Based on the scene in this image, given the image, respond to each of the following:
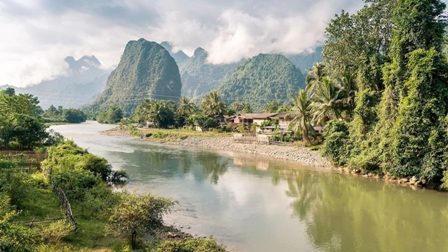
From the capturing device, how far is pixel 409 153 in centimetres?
1916

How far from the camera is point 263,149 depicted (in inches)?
1512

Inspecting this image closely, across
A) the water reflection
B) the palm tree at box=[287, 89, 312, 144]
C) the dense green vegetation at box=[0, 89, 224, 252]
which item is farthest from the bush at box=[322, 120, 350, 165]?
the dense green vegetation at box=[0, 89, 224, 252]

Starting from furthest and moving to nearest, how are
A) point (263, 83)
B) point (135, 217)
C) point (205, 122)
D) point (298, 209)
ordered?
1. point (263, 83)
2. point (205, 122)
3. point (298, 209)
4. point (135, 217)

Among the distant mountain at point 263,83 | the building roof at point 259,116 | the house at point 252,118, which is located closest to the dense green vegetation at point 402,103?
the building roof at point 259,116

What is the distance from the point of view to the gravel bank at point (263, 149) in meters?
30.3

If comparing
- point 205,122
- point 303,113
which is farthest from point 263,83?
point 303,113

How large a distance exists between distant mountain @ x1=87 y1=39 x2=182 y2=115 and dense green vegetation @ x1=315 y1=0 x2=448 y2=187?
148272mm

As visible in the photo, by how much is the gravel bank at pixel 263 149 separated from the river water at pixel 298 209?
128 inches

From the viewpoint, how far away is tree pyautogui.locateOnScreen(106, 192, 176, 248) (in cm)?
903

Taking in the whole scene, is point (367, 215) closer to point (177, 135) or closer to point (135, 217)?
point (135, 217)

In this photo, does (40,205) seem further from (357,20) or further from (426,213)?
(357,20)

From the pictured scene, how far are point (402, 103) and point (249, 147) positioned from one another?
2279 cm

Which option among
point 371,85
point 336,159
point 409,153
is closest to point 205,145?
point 336,159

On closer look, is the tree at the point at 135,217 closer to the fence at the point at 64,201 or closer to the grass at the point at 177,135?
the fence at the point at 64,201
